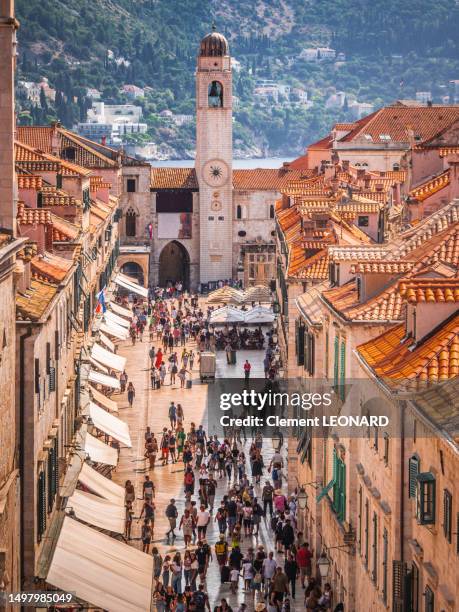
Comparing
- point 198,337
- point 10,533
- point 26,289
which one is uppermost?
point 26,289

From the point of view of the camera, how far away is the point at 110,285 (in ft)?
306

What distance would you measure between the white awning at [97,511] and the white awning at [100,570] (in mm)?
1323

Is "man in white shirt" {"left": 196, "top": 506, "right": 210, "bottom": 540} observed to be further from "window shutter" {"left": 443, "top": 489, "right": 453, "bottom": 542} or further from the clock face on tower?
the clock face on tower

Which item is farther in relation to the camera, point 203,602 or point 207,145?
point 207,145

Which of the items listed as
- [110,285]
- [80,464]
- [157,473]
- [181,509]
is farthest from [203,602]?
[110,285]

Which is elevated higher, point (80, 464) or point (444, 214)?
point (444, 214)

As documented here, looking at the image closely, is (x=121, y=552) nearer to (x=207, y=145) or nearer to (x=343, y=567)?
(x=343, y=567)

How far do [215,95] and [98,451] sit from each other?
93.1 metres

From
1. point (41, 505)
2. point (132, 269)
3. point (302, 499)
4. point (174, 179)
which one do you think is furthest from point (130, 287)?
point (41, 505)

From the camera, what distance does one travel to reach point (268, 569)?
140 feet

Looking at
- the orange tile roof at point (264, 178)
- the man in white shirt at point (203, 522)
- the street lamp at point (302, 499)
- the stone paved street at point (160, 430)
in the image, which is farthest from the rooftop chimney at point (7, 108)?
the orange tile roof at point (264, 178)

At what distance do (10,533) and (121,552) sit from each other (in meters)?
6.78

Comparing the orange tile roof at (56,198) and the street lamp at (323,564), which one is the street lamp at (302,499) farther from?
the orange tile roof at (56,198)

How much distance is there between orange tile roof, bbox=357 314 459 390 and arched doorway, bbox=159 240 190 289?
105 meters
